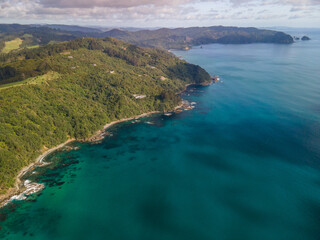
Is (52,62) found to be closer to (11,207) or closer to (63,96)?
(63,96)

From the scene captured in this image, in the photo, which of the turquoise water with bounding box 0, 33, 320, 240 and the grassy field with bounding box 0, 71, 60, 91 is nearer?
the turquoise water with bounding box 0, 33, 320, 240

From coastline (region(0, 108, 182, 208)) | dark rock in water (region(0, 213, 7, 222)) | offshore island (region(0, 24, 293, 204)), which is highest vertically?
offshore island (region(0, 24, 293, 204))

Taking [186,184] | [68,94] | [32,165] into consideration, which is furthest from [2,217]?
[68,94]

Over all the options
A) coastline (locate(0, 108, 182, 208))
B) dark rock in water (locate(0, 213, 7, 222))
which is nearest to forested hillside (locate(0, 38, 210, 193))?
coastline (locate(0, 108, 182, 208))

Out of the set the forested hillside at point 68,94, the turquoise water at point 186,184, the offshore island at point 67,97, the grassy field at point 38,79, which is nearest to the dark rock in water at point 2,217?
the turquoise water at point 186,184

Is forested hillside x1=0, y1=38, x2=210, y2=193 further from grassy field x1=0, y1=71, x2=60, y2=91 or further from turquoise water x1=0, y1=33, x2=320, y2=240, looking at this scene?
turquoise water x1=0, y1=33, x2=320, y2=240

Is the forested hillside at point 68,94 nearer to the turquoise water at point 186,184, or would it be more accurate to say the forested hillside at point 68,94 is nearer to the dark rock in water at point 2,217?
the dark rock in water at point 2,217

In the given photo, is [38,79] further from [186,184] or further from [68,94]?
[186,184]
